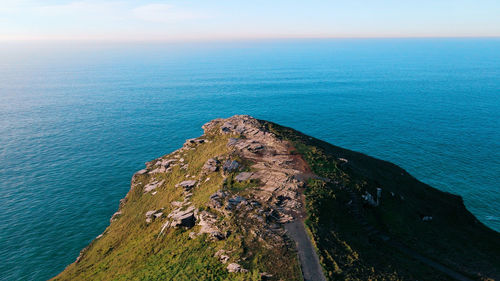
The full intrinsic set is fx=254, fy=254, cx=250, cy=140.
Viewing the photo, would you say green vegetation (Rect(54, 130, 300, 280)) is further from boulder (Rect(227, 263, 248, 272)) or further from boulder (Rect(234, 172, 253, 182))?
boulder (Rect(234, 172, 253, 182))

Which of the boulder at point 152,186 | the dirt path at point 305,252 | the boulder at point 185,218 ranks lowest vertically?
the boulder at point 152,186

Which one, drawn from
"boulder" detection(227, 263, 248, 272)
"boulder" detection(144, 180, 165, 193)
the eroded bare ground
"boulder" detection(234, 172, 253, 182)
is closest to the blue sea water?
"boulder" detection(144, 180, 165, 193)

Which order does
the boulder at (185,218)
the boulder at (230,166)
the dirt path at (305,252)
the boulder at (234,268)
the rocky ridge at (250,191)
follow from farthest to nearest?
the boulder at (230,166), the boulder at (185,218), the rocky ridge at (250,191), the boulder at (234,268), the dirt path at (305,252)

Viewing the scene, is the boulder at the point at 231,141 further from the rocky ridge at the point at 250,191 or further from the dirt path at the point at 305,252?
the dirt path at the point at 305,252

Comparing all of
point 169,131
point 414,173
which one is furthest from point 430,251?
point 169,131

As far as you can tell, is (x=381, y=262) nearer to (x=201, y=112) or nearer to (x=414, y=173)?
(x=414, y=173)

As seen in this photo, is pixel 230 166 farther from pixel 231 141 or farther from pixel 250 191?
pixel 231 141

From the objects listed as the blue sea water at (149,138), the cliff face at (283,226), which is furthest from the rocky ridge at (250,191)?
the blue sea water at (149,138)
